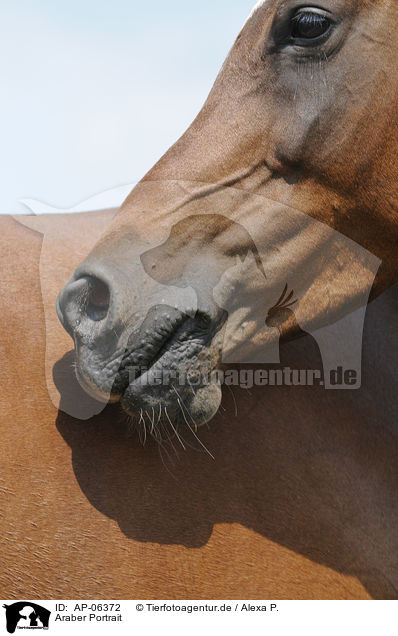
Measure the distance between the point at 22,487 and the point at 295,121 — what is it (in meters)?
1.26

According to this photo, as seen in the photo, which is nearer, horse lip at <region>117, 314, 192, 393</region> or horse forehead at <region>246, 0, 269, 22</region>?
horse lip at <region>117, 314, 192, 393</region>

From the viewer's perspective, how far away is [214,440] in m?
1.79

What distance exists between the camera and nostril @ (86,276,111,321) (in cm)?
150

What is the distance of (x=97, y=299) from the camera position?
152cm

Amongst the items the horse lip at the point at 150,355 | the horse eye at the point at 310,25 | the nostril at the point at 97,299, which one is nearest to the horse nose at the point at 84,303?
the nostril at the point at 97,299

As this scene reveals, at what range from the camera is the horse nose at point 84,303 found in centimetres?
149

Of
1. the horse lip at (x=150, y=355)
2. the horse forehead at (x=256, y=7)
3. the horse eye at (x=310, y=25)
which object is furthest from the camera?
the horse forehead at (x=256, y=7)

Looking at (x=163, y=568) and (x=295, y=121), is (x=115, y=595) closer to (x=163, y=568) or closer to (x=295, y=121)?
(x=163, y=568)

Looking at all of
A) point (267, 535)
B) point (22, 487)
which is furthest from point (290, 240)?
point (22, 487)

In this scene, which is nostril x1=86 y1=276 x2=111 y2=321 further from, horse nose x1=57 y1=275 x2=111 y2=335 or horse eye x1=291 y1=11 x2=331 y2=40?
horse eye x1=291 y1=11 x2=331 y2=40
